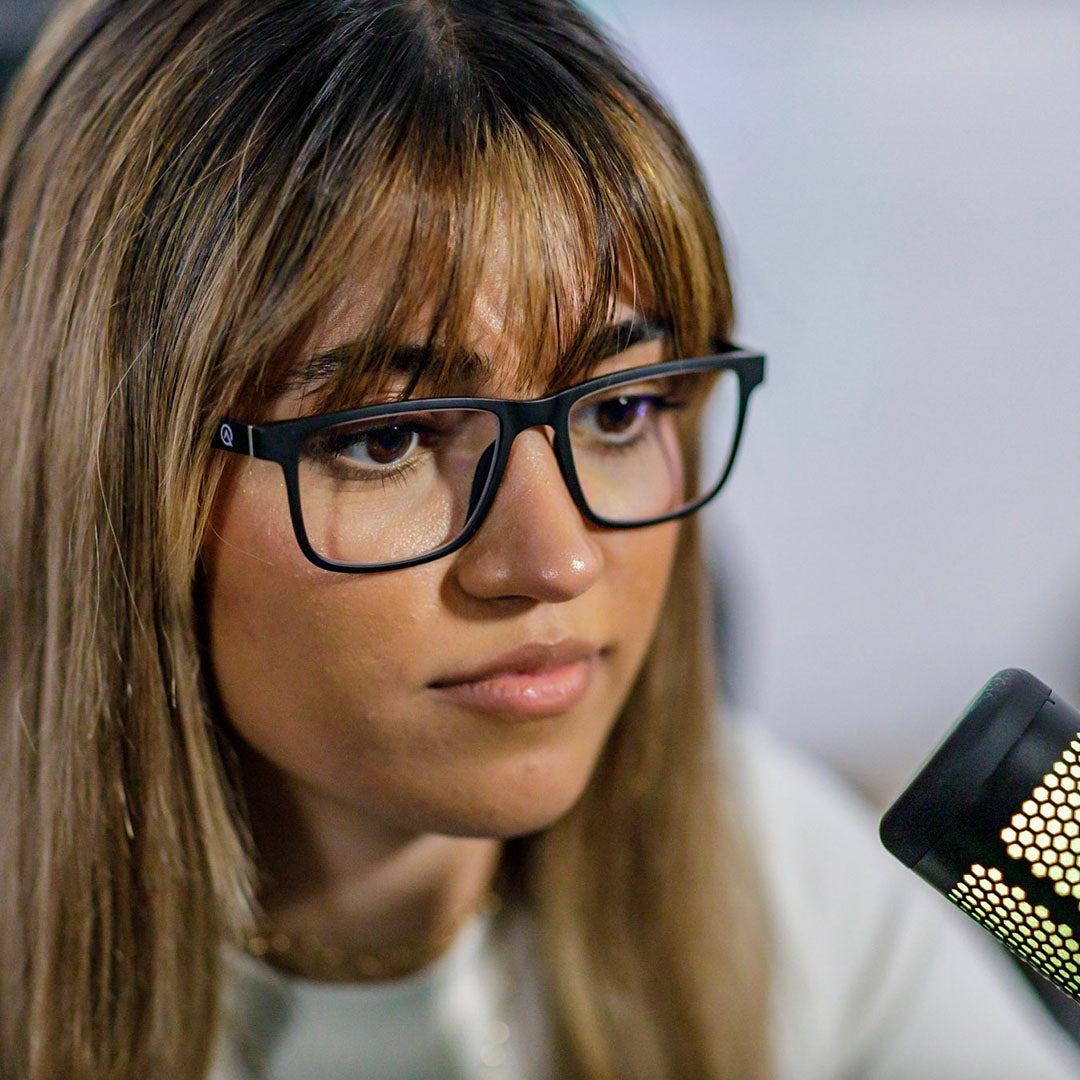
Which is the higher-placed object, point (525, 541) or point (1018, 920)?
point (525, 541)

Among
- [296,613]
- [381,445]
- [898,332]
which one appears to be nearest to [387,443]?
[381,445]

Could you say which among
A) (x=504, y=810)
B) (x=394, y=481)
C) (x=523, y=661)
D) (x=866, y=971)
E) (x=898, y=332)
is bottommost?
(x=866, y=971)

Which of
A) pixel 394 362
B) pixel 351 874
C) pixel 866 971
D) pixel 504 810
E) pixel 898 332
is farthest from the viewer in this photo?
pixel 898 332

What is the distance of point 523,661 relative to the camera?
0.74 meters

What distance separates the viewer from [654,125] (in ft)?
2.46

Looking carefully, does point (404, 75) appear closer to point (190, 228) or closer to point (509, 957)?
point (190, 228)

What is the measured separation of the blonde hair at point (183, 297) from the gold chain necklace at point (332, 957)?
8 cm

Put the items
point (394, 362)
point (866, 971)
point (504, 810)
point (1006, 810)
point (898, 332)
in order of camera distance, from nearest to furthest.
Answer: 1. point (1006, 810)
2. point (394, 362)
3. point (504, 810)
4. point (866, 971)
5. point (898, 332)

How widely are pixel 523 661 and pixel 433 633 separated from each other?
0.22ft

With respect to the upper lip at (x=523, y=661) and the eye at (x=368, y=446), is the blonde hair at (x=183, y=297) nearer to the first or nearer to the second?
the eye at (x=368, y=446)

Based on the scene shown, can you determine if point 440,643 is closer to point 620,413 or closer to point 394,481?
point 394,481

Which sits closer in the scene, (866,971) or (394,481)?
(394,481)

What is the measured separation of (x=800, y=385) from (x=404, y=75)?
2023mm

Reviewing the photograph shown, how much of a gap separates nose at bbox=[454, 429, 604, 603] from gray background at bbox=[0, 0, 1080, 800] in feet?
5.12
